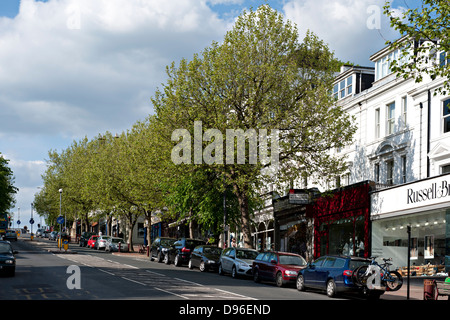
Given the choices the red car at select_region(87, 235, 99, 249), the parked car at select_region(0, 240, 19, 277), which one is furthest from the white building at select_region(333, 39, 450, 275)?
the red car at select_region(87, 235, 99, 249)

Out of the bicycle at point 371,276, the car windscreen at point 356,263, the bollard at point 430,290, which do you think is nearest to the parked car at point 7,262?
the car windscreen at point 356,263

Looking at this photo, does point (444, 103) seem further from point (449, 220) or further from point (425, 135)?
point (449, 220)

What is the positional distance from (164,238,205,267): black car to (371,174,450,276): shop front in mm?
A: 11908

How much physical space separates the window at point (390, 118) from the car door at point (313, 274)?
39.7 ft

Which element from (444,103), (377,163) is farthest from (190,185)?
(444,103)

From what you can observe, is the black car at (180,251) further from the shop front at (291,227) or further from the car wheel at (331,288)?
the car wheel at (331,288)

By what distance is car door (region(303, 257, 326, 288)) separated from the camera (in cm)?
2445

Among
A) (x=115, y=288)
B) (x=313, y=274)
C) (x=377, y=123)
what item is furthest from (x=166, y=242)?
(x=115, y=288)

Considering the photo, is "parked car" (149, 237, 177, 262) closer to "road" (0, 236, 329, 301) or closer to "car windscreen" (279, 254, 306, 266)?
"road" (0, 236, 329, 301)

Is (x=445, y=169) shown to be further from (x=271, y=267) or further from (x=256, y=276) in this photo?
(x=256, y=276)

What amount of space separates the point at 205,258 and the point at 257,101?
363 inches
